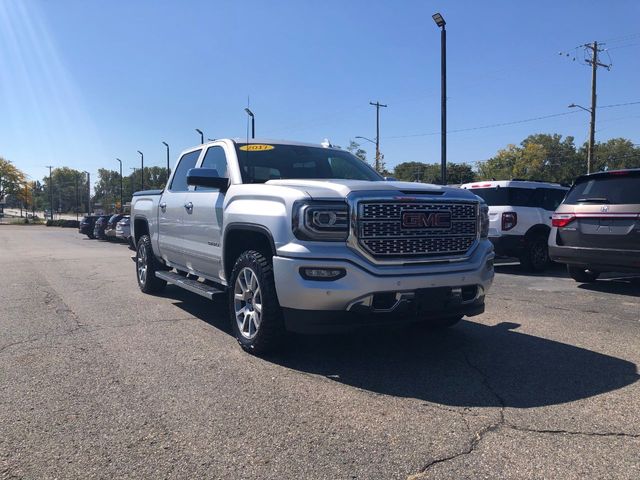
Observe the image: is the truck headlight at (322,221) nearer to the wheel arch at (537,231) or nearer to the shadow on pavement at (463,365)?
the shadow on pavement at (463,365)

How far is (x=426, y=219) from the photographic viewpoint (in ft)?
14.6

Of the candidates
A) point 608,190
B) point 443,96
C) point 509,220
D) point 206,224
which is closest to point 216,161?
point 206,224

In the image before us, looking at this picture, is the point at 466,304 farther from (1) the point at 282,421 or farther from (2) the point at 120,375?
(2) the point at 120,375

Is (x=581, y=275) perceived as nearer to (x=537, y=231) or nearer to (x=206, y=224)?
(x=537, y=231)

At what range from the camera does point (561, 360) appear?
15.2 feet

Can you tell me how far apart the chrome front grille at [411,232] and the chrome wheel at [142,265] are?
4.90 metres

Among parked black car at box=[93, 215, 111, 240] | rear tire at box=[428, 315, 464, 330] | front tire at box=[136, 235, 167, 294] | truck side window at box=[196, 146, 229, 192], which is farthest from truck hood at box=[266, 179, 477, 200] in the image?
parked black car at box=[93, 215, 111, 240]

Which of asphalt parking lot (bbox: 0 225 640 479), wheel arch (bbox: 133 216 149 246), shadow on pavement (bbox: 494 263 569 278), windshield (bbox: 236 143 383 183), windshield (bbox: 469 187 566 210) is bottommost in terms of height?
shadow on pavement (bbox: 494 263 569 278)

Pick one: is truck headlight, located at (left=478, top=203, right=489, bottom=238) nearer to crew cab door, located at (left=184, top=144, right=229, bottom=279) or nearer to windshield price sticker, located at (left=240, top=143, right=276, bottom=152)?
windshield price sticker, located at (left=240, top=143, right=276, bottom=152)

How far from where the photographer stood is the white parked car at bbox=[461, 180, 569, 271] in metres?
10.6

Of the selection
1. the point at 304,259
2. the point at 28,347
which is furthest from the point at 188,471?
the point at 28,347

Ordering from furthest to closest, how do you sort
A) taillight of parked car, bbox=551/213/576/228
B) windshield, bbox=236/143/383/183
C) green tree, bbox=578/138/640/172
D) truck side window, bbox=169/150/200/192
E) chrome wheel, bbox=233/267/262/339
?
green tree, bbox=578/138/640/172 < taillight of parked car, bbox=551/213/576/228 < truck side window, bbox=169/150/200/192 < windshield, bbox=236/143/383/183 < chrome wheel, bbox=233/267/262/339

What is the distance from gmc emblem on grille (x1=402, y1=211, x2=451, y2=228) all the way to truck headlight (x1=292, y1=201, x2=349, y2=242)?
1.72 feet

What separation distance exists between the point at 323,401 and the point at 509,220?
792 centimetres
